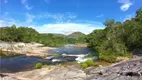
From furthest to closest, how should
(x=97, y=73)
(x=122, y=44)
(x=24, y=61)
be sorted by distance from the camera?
(x=122, y=44) < (x=24, y=61) < (x=97, y=73)

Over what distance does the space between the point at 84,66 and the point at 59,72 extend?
581 centimetres

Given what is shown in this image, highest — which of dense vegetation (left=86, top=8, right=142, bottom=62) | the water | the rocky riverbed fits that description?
dense vegetation (left=86, top=8, right=142, bottom=62)

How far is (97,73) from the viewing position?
33.5 metres

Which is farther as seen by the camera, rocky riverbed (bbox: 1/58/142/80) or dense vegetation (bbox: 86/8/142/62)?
dense vegetation (bbox: 86/8/142/62)

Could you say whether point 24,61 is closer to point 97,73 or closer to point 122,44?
point 122,44

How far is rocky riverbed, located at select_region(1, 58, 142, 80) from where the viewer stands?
27.6m

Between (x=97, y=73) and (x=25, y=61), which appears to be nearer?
(x=97, y=73)

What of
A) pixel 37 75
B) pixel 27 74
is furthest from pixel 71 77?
pixel 27 74

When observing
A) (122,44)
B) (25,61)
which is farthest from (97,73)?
(122,44)

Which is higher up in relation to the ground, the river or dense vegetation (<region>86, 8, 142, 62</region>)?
dense vegetation (<region>86, 8, 142, 62</region>)

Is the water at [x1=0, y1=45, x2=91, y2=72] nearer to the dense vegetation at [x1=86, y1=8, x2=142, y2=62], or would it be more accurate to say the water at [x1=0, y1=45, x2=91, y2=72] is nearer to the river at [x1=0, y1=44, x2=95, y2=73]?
the river at [x1=0, y1=44, x2=95, y2=73]

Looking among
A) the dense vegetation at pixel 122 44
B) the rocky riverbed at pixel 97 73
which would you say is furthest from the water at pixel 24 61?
the rocky riverbed at pixel 97 73

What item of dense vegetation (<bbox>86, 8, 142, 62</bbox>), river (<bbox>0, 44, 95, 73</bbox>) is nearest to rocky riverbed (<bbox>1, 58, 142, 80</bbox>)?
river (<bbox>0, 44, 95, 73</bbox>)

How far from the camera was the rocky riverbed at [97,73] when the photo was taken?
27.6 m
